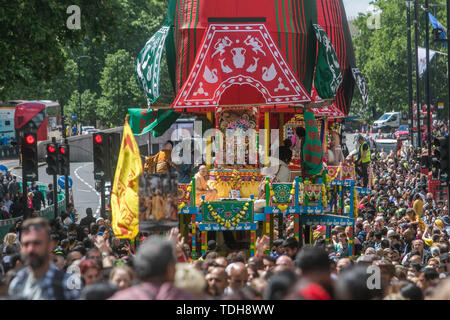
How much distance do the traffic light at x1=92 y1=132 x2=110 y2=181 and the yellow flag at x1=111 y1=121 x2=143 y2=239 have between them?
8095 mm

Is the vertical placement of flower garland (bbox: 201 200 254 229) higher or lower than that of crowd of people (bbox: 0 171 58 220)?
higher

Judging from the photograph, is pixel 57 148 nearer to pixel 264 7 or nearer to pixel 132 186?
pixel 264 7

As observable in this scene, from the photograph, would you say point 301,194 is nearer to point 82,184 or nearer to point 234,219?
point 234,219

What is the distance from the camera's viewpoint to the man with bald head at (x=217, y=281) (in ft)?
27.8

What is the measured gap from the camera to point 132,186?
11297mm

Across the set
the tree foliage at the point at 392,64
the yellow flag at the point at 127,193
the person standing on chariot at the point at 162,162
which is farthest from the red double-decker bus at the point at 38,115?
the yellow flag at the point at 127,193

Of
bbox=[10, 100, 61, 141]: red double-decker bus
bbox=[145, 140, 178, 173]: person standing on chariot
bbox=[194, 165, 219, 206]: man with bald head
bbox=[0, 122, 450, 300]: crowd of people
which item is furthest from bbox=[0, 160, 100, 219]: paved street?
bbox=[0, 122, 450, 300]: crowd of people

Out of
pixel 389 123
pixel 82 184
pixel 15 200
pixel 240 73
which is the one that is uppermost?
pixel 240 73

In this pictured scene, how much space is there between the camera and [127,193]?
11258 mm

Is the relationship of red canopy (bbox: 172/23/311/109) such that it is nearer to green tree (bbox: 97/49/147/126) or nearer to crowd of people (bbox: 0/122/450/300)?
crowd of people (bbox: 0/122/450/300)

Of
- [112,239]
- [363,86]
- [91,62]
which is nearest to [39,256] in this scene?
[112,239]

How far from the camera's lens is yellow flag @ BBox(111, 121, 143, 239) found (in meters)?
11.0

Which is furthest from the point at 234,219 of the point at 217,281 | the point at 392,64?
the point at 392,64

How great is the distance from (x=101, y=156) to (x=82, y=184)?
2634 cm
